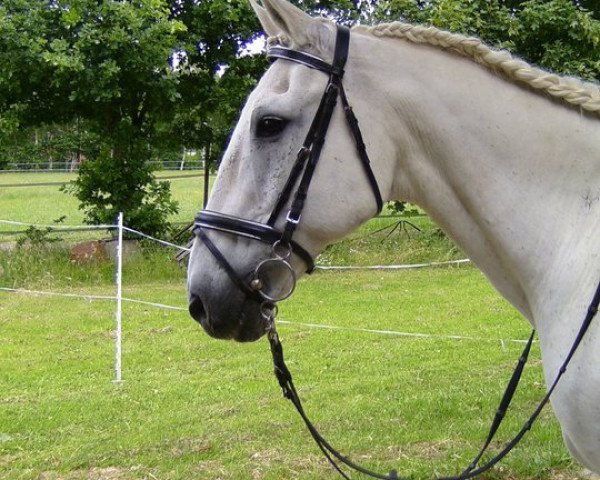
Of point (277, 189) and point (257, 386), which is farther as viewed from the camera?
point (257, 386)

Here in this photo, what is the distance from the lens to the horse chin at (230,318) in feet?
6.77

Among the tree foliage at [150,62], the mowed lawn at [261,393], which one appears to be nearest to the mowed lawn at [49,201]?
the tree foliage at [150,62]

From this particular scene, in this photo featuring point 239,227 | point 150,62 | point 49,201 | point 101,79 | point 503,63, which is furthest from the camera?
point 49,201

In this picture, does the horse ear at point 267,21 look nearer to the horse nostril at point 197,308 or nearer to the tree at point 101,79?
the horse nostril at point 197,308

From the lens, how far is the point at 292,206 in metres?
2.05

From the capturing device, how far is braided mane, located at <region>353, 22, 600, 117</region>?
6.98 feet

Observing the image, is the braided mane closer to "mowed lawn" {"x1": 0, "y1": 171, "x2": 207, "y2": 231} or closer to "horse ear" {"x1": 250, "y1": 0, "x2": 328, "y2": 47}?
"horse ear" {"x1": 250, "y1": 0, "x2": 328, "y2": 47}

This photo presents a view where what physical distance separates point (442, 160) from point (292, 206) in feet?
1.75

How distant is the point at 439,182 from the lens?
2.21 meters

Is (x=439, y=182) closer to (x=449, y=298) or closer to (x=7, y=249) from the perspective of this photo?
(x=449, y=298)

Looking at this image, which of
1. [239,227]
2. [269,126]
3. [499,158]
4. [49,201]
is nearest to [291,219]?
[239,227]

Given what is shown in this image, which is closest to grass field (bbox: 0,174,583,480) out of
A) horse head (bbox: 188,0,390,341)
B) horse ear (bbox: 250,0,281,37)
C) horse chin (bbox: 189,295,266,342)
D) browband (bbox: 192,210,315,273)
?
horse chin (bbox: 189,295,266,342)

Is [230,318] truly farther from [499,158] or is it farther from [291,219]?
[499,158]

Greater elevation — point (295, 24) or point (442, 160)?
point (295, 24)
